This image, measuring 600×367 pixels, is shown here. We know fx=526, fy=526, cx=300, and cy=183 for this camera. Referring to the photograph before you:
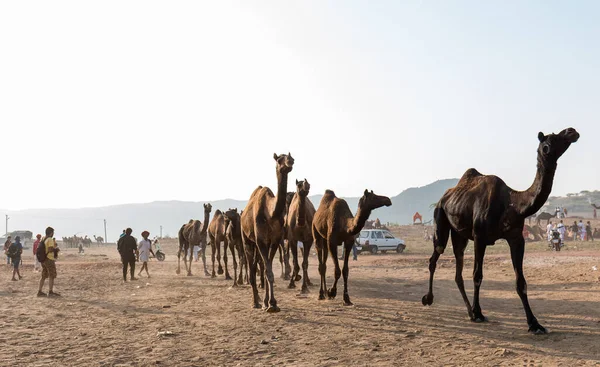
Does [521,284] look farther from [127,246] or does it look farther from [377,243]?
[377,243]

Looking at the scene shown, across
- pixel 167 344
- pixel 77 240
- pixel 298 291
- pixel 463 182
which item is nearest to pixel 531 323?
pixel 463 182

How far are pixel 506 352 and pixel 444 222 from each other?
156 inches

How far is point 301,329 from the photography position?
9.53 meters

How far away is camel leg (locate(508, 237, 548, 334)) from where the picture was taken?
8750 mm

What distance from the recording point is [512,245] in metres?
9.23

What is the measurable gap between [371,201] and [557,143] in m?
4.09

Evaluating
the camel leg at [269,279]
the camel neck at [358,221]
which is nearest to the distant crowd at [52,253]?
the camel leg at [269,279]

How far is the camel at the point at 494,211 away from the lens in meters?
8.45

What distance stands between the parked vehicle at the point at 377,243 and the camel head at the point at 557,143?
97.5ft

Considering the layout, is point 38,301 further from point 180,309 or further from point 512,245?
point 512,245

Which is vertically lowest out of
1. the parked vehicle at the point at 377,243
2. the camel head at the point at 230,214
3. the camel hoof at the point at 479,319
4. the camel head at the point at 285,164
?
the camel hoof at the point at 479,319

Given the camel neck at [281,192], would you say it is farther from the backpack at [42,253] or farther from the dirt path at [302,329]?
the backpack at [42,253]

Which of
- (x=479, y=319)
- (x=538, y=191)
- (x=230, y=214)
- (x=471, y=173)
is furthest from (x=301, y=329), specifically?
(x=230, y=214)

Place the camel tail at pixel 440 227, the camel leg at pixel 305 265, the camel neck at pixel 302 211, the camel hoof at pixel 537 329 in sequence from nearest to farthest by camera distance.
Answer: the camel hoof at pixel 537 329 < the camel tail at pixel 440 227 < the camel neck at pixel 302 211 < the camel leg at pixel 305 265
